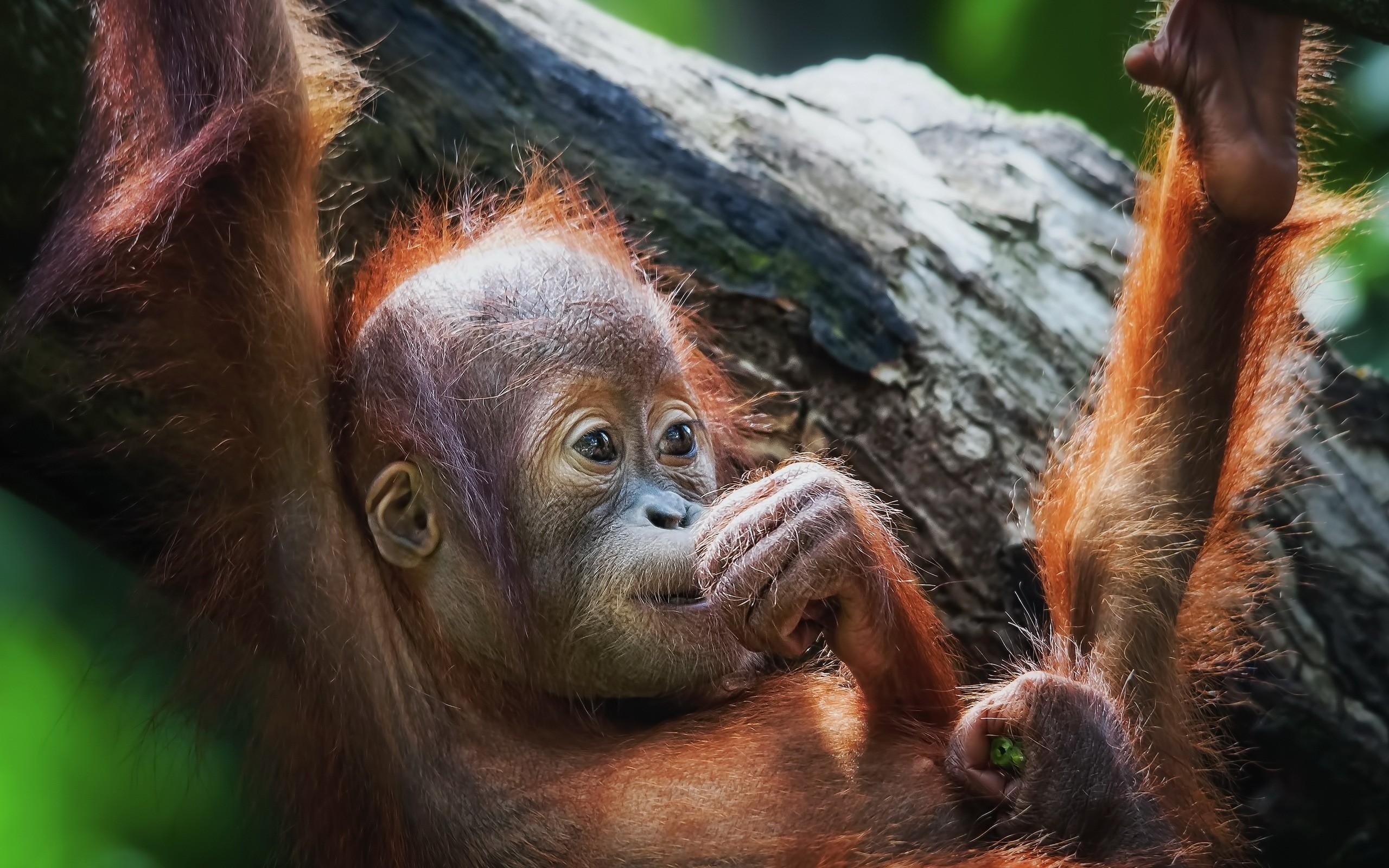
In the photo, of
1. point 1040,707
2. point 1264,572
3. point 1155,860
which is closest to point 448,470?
point 1040,707

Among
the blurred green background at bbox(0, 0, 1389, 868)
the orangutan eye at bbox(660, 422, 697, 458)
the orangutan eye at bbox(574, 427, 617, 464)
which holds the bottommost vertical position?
the blurred green background at bbox(0, 0, 1389, 868)

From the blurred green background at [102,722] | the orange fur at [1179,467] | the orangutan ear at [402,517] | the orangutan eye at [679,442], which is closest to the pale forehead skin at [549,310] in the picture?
the orangutan eye at [679,442]

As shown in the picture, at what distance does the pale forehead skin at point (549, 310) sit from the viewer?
223 centimetres

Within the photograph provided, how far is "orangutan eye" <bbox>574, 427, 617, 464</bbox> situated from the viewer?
2197 millimetres

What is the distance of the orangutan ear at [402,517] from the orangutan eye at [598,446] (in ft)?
0.92

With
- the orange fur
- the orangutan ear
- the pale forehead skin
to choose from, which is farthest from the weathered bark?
the orangutan ear

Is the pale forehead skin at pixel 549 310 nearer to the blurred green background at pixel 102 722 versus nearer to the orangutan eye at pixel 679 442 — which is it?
the orangutan eye at pixel 679 442

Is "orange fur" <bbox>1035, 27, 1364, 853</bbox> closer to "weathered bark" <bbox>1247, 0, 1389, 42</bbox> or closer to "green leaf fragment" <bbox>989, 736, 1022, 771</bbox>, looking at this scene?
"green leaf fragment" <bbox>989, 736, 1022, 771</bbox>

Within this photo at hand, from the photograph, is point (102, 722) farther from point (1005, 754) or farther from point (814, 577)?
point (1005, 754)

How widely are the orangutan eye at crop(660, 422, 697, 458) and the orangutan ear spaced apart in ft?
1.45

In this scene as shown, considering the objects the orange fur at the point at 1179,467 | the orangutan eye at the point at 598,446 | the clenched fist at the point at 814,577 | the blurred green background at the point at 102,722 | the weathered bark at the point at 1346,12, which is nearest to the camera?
the weathered bark at the point at 1346,12

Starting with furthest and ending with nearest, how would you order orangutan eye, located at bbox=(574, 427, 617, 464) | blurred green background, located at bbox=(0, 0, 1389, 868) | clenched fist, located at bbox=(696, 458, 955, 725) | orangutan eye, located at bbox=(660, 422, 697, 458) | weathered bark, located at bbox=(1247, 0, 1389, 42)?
blurred green background, located at bbox=(0, 0, 1389, 868) < orangutan eye, located at bbox=(660, 422, 697, 458) < orangutan eye, located at bbox=(574, 427, 617, 464) < clenched fist, located at bbox=(696, 458, 955, 725) < weathered bark, located at bbox=(1247, 0, 1389, 42)

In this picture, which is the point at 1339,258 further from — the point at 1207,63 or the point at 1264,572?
the point at 1207,63

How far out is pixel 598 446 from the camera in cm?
221
